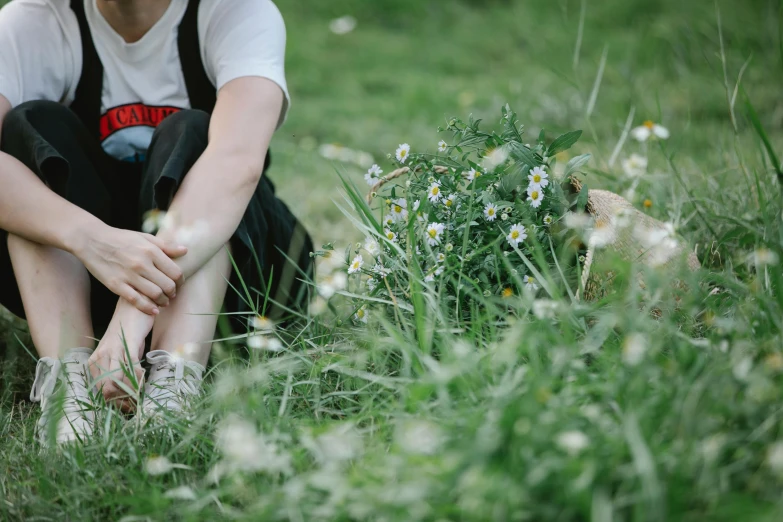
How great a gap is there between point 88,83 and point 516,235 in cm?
102

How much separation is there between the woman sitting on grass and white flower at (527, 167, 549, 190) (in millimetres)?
465

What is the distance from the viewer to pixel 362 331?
143cm

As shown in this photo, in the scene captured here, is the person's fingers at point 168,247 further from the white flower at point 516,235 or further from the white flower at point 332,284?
the white flower at point 516,235

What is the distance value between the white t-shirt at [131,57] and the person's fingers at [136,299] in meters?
0.48

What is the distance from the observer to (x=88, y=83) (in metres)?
1.73

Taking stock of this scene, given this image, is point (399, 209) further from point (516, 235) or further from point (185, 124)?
point (185, 124)

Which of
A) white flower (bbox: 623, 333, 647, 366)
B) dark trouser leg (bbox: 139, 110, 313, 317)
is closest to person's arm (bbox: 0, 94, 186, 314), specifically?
dark trouser leg (bbox: 139, 110, 313, 317)

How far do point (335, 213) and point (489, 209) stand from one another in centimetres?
155

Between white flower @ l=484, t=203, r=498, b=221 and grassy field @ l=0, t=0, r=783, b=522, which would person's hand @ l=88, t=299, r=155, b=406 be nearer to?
grassy field @ l=0, t=0, r=783, b=522

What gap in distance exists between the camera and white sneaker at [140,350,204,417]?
133cm

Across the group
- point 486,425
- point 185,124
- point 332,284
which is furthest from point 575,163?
point 185,124

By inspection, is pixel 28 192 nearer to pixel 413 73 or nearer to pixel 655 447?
pixel 655 447

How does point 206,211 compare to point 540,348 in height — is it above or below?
above

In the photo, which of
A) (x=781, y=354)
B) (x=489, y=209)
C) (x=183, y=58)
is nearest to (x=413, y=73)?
(x=183, y=58)
